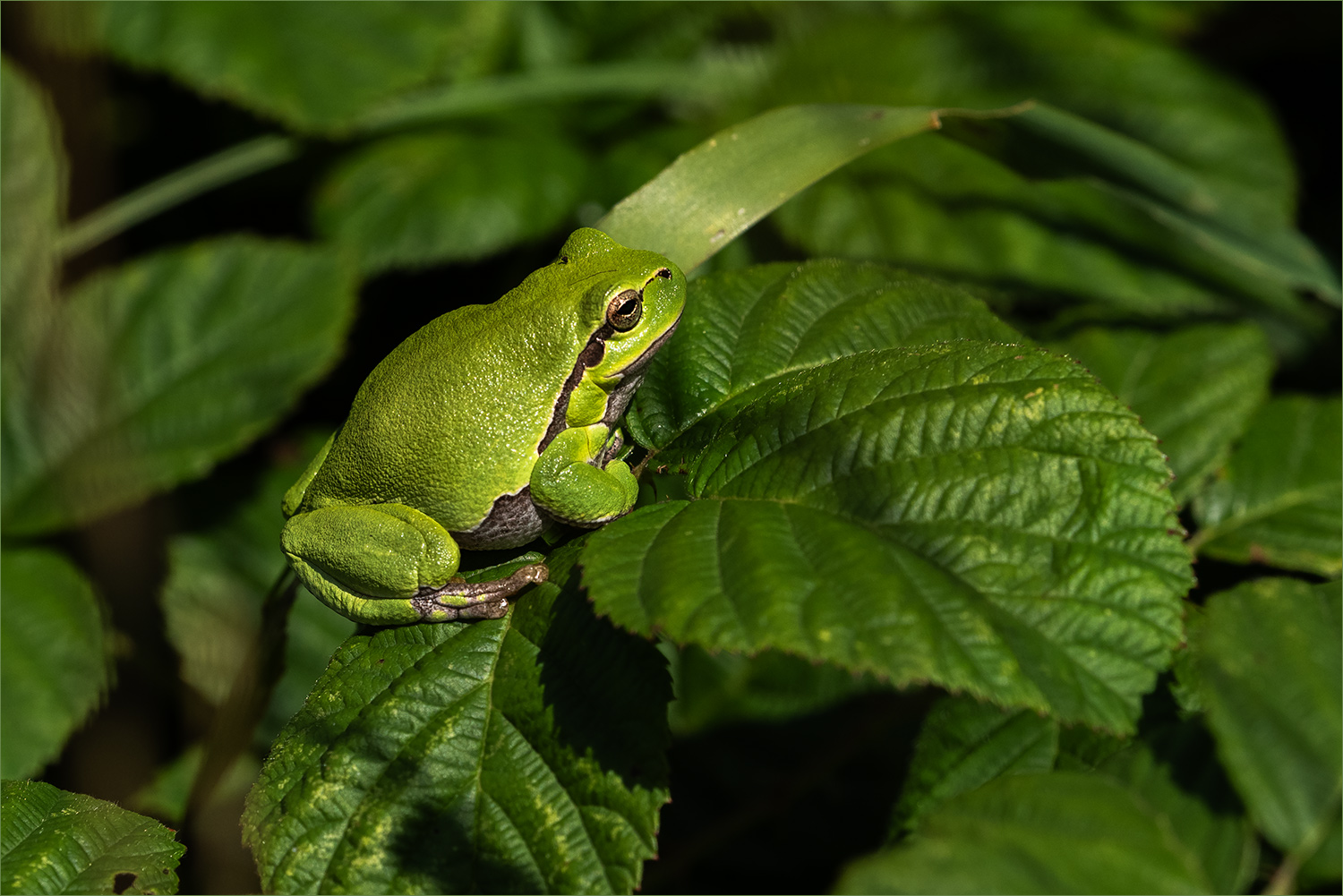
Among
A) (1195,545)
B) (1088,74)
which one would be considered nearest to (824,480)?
(1195,545)

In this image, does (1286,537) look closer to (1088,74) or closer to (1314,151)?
(1088,74)

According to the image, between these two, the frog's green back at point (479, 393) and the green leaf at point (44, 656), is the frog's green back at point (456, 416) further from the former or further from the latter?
the green leaf at point (44, 656)

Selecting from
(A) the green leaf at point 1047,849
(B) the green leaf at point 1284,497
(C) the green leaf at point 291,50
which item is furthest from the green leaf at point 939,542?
(C) the green leaf at point 291,50

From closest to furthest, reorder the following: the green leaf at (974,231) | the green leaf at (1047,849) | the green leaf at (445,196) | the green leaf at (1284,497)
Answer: the green leaf at (1047,849) → the green leaf at (1284,497) → the green leaf at (974,231) → the green leaf at (445,196)

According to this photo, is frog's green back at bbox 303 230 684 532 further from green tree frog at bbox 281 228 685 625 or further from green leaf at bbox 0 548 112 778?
green leaf at bbox 0 548 112 778

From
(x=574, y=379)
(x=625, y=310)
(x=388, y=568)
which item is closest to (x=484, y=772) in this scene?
(x=388, y=568)

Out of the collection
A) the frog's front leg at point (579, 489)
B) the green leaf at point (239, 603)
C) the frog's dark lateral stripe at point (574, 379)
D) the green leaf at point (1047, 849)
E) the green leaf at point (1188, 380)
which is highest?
the frog's dark lateral stripe at point (574, 379)

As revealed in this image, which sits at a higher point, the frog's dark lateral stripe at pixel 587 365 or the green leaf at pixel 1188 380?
the frog's dark lateral stripe at pixel 587 365

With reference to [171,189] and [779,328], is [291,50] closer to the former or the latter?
[171,189]
